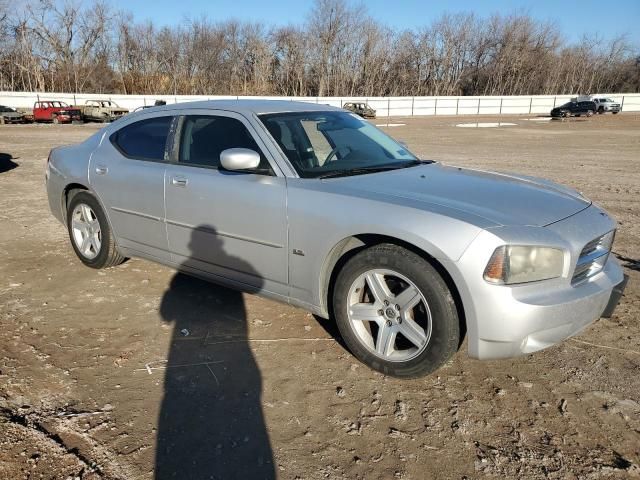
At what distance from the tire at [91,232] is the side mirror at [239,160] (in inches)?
73.2

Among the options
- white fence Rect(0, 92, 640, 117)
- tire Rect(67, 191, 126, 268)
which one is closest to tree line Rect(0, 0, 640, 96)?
white fence Rect(0, 92, 640, 117)

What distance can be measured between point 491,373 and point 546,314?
0.71 m

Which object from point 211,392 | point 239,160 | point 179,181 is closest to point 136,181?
point 179,181

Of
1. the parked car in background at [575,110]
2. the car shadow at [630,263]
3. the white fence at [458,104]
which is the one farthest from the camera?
the white fence at [458,104]

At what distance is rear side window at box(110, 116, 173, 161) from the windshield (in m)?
0.99

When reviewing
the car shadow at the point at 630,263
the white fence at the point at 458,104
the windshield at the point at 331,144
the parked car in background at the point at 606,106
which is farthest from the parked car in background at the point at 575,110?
the windshield at the point at 331,144

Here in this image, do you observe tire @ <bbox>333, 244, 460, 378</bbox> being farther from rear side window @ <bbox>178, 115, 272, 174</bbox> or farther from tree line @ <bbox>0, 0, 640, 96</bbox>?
tree line @ <bbox>0, 0, 640, 96</bbox>

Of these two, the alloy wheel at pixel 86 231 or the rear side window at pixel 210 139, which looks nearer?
the rear side window at pixel 210 139

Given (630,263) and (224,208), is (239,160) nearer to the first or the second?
(224,208)

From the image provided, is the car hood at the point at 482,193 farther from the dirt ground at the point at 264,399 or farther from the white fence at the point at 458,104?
the white fence at the point at 458,104

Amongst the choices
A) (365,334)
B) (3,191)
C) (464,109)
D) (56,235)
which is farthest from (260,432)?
(464,109)

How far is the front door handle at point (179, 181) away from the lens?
3817 millimetres

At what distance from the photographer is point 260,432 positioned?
8.41 feet

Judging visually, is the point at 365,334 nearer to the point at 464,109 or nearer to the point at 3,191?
the point at 3,191
